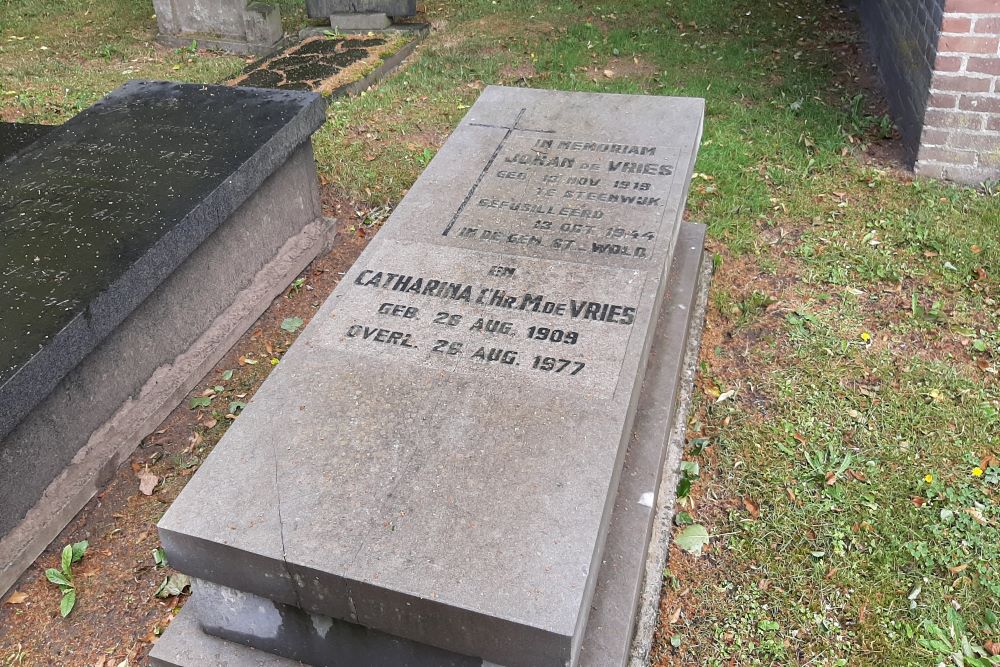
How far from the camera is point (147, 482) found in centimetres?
330

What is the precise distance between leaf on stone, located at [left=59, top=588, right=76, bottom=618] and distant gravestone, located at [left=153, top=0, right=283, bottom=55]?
5.87 metres

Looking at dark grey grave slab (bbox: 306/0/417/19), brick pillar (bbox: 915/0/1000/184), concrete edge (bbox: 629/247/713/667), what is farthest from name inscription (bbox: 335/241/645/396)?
dark grey grave slab (bbox: 306/0/417/19)

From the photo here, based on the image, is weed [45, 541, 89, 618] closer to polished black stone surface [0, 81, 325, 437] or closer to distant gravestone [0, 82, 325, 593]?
distant gravestone [0, 82, 325, 593]

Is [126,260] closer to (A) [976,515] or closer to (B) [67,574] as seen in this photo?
(B) [67,574]

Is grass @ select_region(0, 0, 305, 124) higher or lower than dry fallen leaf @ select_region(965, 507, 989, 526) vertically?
higher

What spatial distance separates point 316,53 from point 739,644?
605cm

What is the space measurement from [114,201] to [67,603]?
1.71 meters

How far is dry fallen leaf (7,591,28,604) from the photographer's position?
286 centimetres

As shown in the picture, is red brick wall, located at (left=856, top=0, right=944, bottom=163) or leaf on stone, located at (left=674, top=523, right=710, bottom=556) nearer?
leaf on stone, located at (left=674, top=523, right=710, bottom=556)

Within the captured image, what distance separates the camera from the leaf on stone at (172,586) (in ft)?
9.40

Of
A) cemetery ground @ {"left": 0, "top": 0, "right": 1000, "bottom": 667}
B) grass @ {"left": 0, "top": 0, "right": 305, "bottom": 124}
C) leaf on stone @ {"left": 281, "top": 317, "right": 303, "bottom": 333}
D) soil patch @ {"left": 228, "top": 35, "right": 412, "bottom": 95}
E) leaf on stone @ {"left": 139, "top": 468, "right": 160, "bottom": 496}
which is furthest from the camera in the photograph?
grass @ {"left": 0, "top": 0, "right": 305, "bottom": 124}

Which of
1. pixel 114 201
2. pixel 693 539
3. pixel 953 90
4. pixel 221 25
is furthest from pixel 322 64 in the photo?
pixel 693 539

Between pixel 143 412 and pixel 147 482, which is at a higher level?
pixel 143 412

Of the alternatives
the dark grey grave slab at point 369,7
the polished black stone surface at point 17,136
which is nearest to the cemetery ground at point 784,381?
the dark grey grave slab at point 369,7
